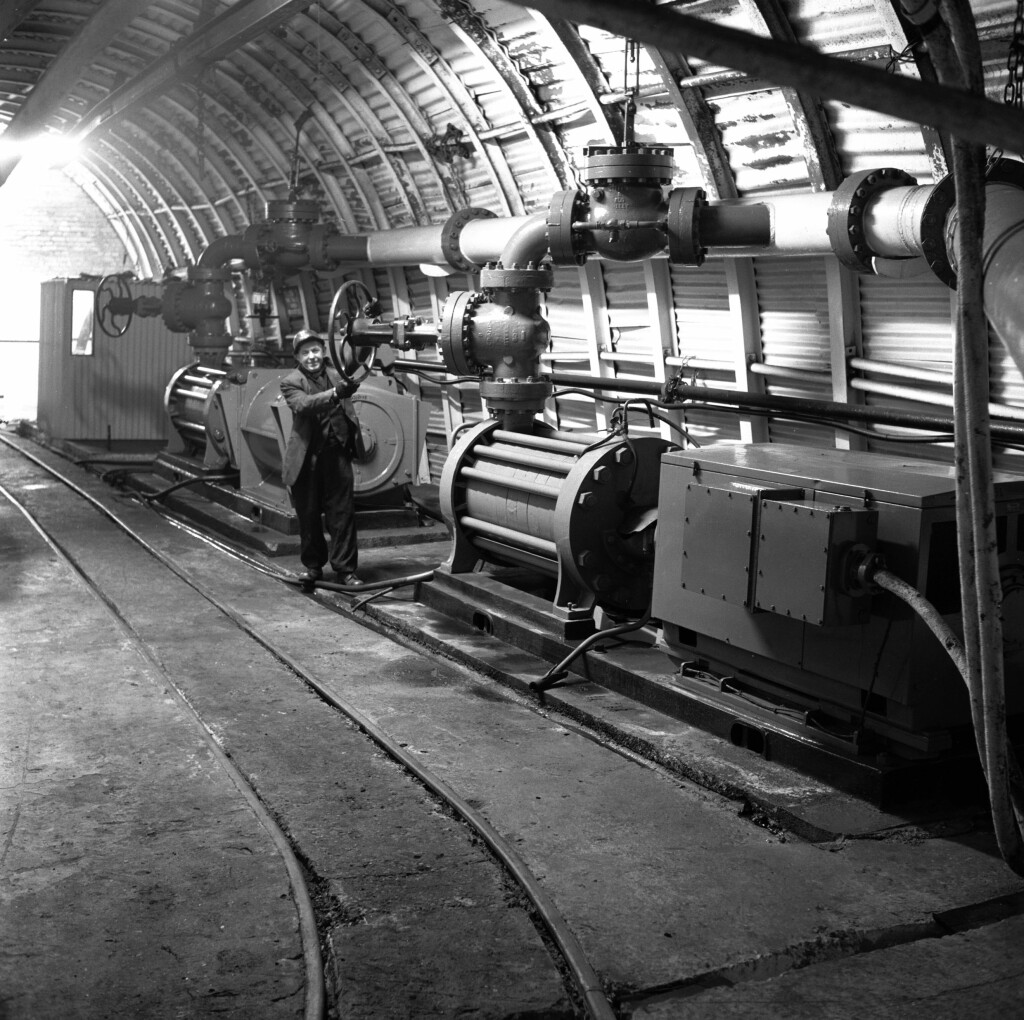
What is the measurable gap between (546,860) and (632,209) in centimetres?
395

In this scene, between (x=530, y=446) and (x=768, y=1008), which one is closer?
(x=768, y=1008)

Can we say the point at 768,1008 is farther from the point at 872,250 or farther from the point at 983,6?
the point at 983,6

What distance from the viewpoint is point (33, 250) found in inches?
893

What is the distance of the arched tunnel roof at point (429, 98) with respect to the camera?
741 cm

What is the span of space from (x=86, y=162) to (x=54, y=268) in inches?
110

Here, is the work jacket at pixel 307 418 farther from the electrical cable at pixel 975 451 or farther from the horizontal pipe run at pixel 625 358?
the electrical cable at pixel 975 451

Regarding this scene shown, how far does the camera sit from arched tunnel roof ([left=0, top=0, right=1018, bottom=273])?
7.41 metres

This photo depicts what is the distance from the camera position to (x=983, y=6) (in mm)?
6230

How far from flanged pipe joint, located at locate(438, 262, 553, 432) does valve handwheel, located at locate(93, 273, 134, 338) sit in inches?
352

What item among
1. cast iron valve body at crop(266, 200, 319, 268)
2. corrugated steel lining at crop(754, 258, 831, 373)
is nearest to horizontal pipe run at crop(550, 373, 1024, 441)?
corrugated steel lining at crop(754, 258, 831, 373)

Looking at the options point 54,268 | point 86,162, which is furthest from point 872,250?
point 54,268

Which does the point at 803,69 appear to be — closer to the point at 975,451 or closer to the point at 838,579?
the point at 975,451

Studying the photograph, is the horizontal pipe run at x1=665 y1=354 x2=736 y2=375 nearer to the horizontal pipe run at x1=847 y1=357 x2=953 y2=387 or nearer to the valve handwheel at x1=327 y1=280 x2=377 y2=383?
the horizontal pipe run at x1=847 y1=357 x2=953 y2=387

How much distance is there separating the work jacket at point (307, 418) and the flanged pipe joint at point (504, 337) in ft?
3.92
